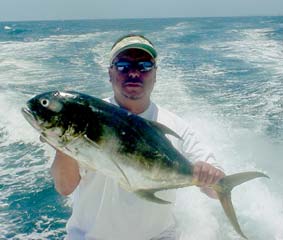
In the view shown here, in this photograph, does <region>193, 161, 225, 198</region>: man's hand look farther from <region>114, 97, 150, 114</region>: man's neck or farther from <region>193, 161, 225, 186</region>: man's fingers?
<region>114, 97, 150, 114</region>: man's neck

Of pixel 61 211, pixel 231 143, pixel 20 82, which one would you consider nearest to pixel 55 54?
pixel 20 82

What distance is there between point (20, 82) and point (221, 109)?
6.63m

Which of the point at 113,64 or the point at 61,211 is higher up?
the point at 113,64

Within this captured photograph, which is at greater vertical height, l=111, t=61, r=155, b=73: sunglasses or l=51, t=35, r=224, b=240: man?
l=111, t=61, r=155, b=73: sunglasses

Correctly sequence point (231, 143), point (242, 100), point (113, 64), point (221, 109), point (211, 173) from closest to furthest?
1. point (211, 173)
2. point (113, 64)
3. point (231, 143)
4. point (221, 109)
5. point (242, 100)

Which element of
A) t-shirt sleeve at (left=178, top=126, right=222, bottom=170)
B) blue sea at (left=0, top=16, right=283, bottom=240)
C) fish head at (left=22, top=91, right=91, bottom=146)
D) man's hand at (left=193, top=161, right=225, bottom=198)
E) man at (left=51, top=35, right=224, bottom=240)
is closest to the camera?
fish head at (left=22, top=91, right=91, bottom=146)

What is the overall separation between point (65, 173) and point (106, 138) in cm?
54

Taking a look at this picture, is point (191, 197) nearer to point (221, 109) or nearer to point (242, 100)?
point (221, 109)

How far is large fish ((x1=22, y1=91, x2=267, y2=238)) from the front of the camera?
66.4 inches

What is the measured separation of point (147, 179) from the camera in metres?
1.85

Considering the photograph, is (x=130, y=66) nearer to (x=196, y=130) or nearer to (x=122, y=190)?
(x=122, y=190)

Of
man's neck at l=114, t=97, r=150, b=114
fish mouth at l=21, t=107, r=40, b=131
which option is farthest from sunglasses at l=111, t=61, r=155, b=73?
fish mouth at l=21, t=107, r=40, b=131

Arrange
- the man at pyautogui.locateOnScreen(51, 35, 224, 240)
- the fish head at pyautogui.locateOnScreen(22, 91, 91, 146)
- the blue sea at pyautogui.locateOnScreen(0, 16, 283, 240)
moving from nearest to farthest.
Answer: the fish head at pyautogui.locateOnScreen(22, 91, 91, 146)
the man at pyautogui.locateOnScreen(51, 35, 224, 240)
the blue sea at pyautogui.locateOnScreen(0, 16, 283, 240)

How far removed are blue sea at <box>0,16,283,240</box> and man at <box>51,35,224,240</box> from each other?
0.62 m
